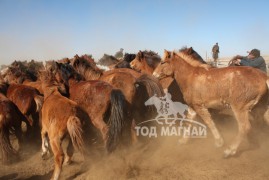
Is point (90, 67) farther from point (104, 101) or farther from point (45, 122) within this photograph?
point (45, 122)

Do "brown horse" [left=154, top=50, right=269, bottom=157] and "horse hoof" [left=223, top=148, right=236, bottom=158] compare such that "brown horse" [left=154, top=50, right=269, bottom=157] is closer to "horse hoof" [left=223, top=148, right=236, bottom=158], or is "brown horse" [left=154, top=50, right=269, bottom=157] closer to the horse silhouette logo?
"horse hoof" [left=223, top=148, right=236, bottom=158]

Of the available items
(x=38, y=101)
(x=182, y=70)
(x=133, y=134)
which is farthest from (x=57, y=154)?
(x=182, y=70)

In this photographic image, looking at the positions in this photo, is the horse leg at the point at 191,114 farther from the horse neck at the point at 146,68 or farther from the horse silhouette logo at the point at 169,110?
the horse neck at the point at 146,68

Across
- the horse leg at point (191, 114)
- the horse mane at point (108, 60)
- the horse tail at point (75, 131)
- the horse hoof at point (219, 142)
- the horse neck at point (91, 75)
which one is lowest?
the horse hoof at point (219, 142)

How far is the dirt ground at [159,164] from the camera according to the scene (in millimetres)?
4652

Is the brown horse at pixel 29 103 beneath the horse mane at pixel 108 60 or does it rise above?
beneath

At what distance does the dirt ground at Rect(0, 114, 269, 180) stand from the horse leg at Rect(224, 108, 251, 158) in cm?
16

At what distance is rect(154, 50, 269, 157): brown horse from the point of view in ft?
17.8

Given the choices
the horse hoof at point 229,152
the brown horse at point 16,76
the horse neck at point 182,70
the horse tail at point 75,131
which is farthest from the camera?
the brown horse at point 16,76

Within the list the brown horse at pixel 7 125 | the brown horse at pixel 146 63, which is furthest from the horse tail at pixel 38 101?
the brown horse at pixel 146 63

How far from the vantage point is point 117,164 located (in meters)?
5.05

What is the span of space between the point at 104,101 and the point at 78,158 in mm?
1319

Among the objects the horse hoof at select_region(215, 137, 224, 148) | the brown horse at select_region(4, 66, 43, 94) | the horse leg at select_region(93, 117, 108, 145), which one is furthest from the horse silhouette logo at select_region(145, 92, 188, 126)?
the brown horse at select_region(4, 66, 43, 94)

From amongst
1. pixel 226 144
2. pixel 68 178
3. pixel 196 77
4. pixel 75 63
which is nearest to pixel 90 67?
pixel 75 63
